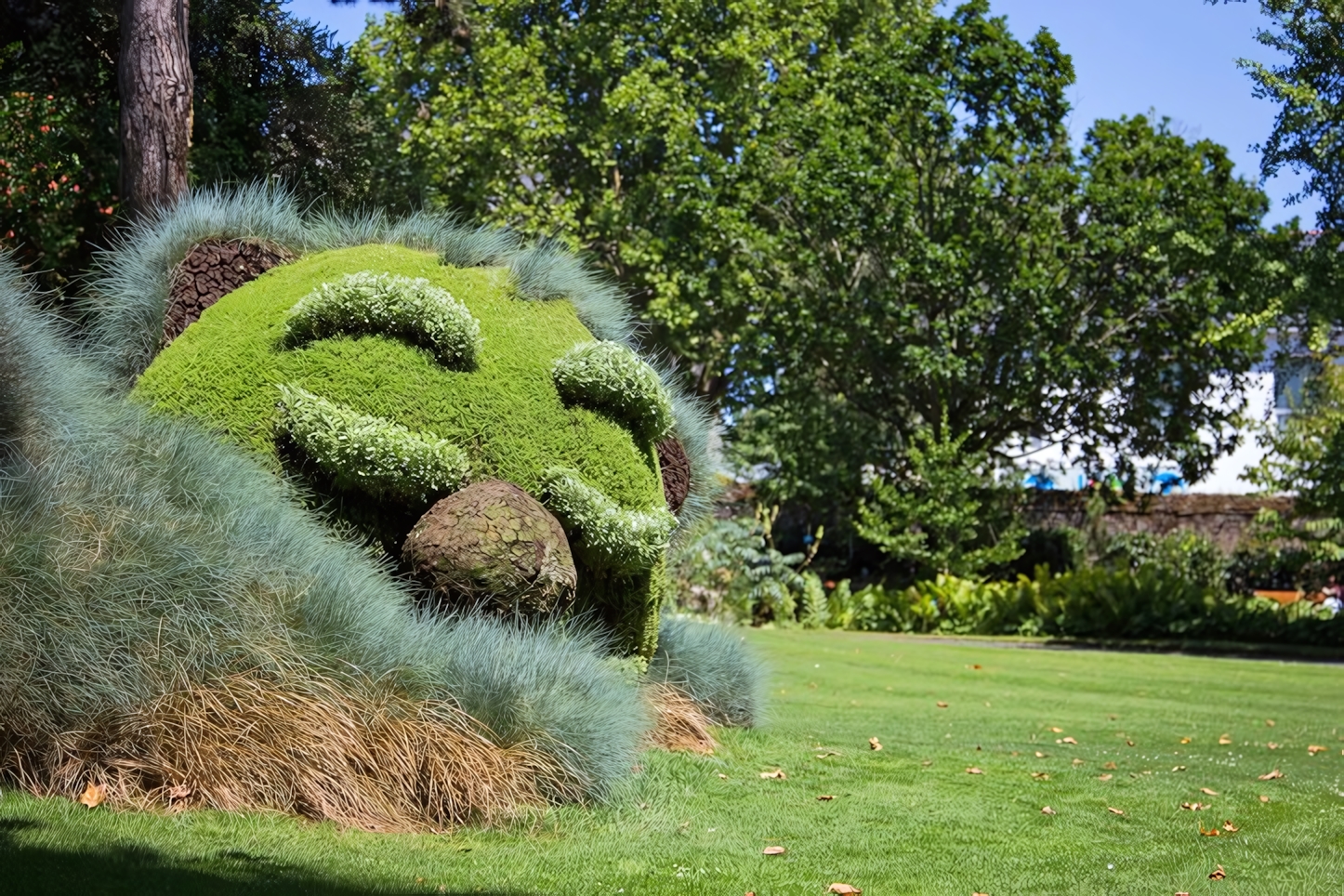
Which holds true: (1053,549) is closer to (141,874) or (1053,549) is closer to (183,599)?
(183,599)

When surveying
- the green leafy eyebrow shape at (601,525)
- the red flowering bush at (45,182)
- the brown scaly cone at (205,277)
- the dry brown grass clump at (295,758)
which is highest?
the red flowering bush at (45,182)

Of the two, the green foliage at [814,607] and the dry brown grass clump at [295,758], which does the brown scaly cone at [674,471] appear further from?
the green foliage at [814,607]

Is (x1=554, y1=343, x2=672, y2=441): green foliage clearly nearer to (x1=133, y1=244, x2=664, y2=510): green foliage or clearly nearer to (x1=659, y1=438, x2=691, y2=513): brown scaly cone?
(x1=133, y1=244, x2=664, y2=510): green foliage

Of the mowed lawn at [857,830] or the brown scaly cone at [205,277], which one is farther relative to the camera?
the brown scaly cone at [205,277]

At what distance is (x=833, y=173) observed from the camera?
2348 centimetres

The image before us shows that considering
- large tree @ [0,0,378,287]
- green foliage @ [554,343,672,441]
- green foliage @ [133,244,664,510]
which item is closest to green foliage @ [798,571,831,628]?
large tree @ [0,0,378,287]

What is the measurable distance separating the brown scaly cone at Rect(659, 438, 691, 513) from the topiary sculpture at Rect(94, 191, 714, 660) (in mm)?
278

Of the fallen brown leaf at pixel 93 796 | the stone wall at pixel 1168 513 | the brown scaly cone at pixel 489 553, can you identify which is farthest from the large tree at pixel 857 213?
the fallen brown leaf at pixel 93 796

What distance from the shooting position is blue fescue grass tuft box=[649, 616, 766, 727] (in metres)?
8.50

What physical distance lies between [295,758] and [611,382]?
2.77 meters

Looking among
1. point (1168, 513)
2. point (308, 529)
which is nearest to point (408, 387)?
point (308, 529)

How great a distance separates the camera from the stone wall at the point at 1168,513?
26.9 meters

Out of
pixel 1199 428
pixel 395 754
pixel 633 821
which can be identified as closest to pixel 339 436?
pixel 395 754

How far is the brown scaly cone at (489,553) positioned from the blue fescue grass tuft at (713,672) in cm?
198
